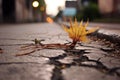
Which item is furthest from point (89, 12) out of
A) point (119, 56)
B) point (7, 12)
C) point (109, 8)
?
point (119, 56)

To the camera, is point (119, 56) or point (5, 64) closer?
point (5, 64)

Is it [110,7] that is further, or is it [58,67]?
[110,7]

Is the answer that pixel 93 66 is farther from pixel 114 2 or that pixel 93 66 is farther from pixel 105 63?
pixel 114 2

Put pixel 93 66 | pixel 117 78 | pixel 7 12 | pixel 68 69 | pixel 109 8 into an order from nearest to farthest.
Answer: pixel 117 78
pixel 68 69
pixel 93 66
pixel 7 12
pixel 109 8

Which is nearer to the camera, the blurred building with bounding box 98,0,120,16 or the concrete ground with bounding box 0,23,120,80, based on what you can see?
the concrete ground with bounding box 0,23,120,80

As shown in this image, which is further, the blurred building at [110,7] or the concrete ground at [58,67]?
the blurred building at [110,7]

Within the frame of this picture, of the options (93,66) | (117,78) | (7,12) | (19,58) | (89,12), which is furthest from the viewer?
(89,12)

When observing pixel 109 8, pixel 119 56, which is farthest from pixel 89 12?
pixel 119 56
